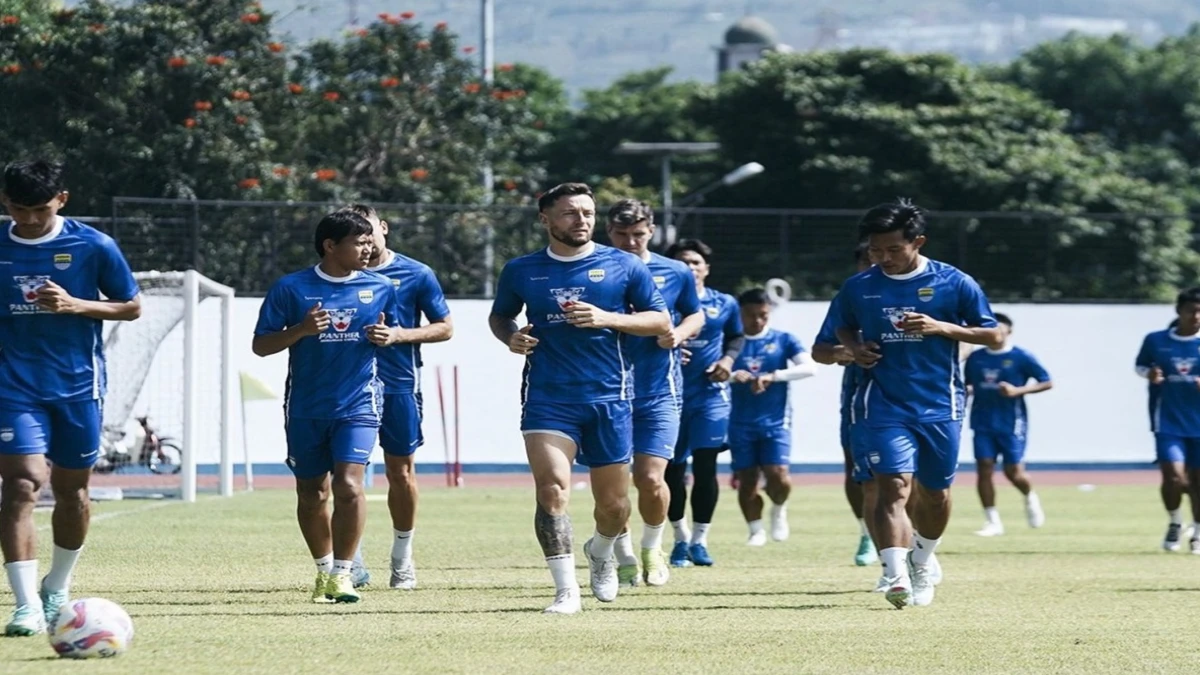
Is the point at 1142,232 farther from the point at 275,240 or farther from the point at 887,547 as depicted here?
the point at 887,547

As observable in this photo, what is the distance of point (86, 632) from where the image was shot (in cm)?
817

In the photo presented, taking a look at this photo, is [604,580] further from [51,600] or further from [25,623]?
[25,623]

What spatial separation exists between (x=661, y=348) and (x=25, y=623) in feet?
12.6

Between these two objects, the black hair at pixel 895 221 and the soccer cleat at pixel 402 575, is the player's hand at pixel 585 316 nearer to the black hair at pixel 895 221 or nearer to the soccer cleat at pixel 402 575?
the black hair at pixel 895 221

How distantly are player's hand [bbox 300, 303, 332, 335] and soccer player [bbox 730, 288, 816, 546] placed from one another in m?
6.03

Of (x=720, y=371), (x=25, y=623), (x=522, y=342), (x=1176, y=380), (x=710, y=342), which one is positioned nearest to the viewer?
(x=25, y=623)

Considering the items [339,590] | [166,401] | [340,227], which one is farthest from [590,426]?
[166,401]

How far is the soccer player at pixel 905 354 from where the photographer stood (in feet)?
36.1

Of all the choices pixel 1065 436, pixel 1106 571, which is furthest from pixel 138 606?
pixel 1065 436

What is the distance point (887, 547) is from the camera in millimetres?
11000

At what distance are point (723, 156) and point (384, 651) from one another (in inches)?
1964

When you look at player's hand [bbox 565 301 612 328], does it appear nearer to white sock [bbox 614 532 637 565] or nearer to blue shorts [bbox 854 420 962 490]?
blue shorts [bbox 854 420 962 490]

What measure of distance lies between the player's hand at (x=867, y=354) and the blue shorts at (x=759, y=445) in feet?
17.6

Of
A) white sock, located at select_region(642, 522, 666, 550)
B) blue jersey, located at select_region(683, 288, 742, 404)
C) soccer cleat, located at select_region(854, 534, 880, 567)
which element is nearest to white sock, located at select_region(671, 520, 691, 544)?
blue jersey, located at select_region(683, 288, 742, 404)
